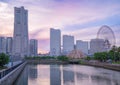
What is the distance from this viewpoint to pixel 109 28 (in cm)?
→ 10975

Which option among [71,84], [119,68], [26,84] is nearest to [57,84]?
[71,84]

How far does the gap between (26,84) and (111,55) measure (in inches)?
3158

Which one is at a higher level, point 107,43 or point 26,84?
point 107,43

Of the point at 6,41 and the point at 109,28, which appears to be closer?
the point at 109,28

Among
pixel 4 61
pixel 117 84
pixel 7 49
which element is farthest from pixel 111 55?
pixel 7 49

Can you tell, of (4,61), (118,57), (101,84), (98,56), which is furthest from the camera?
(98,56)

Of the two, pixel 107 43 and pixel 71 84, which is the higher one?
pixel 107 43

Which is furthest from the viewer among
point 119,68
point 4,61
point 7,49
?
point 7,49

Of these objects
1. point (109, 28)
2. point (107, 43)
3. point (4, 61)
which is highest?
point (109, 28)

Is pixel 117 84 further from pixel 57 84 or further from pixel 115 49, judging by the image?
pixel 115 49

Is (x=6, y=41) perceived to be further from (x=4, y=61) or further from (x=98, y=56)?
(x=4, y=61)

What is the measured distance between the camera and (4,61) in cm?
5706

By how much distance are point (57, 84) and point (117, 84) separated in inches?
380

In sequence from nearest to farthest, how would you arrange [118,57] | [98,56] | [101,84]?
[101,84] → [118,57] → [98,56]
